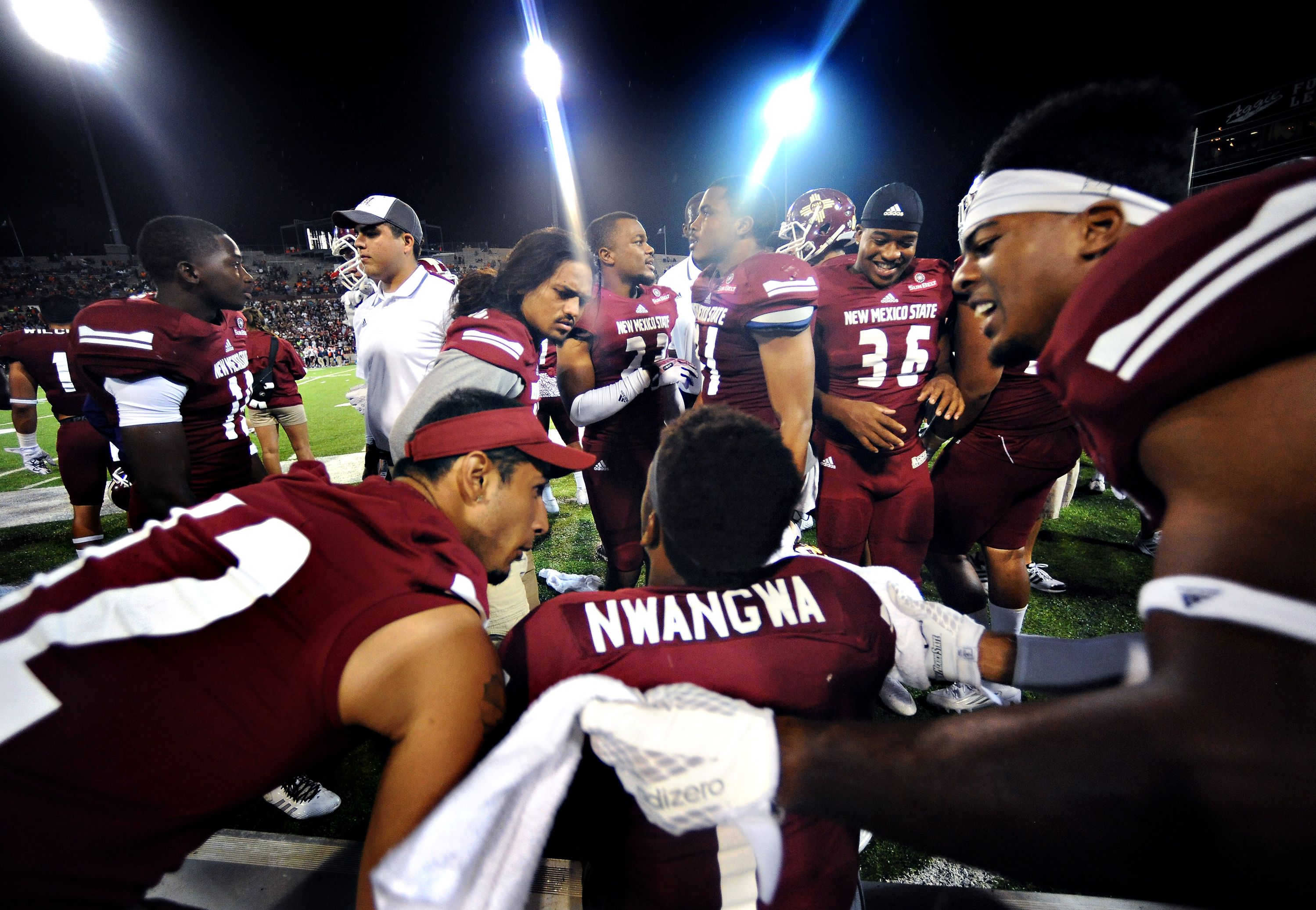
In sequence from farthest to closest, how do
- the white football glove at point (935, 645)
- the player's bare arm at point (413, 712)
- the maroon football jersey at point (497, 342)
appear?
the maroon football jersey at point (497, 342), the white football glove at point (935, 645), the player's bare arm at point (413, 712)

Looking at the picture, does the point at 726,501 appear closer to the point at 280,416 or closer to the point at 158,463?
the point at 158,463

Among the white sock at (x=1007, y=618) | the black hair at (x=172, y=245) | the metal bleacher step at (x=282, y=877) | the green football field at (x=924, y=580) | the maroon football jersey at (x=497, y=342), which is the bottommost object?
the green football field at (x=924, y=580)

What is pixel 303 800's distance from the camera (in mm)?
2510

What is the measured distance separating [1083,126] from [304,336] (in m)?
40.6

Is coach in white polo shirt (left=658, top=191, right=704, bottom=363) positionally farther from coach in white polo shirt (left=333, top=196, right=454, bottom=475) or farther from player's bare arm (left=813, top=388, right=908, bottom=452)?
coach in white polo shirt (left=333, top=196, right=454, bottom=475)

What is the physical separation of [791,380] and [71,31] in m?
31.5

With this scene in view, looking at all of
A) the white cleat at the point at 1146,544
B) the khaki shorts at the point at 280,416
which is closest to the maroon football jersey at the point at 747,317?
the white cleat at the point at 1146,544

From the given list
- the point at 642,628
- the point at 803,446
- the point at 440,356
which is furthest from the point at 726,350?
the point at 642,628

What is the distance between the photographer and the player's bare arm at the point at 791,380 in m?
2.91

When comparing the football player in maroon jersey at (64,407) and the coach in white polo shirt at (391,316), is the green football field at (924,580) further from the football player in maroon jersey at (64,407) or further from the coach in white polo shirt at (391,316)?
the coach in white polo shirt at (391,316)

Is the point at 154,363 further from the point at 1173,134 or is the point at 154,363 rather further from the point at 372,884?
the point at 1173,134

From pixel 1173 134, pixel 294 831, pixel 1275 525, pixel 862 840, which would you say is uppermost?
pixel 1173 134

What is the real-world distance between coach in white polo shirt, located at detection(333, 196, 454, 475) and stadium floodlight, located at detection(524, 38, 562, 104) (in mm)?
19323

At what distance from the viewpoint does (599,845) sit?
141 cm
